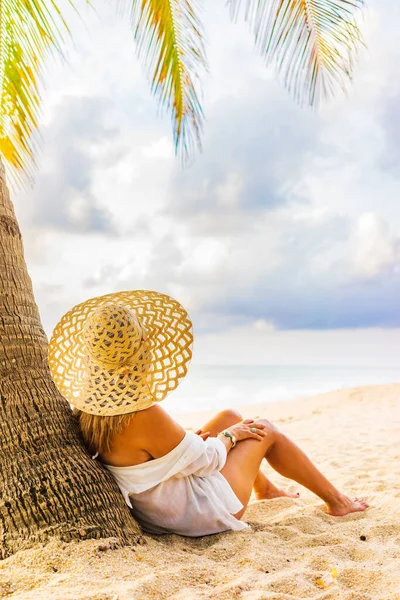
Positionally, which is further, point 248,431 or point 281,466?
point 281,466

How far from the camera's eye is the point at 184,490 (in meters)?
3.07

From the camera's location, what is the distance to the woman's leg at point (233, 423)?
3.83 metres

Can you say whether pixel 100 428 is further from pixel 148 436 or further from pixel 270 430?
pixel 270 430

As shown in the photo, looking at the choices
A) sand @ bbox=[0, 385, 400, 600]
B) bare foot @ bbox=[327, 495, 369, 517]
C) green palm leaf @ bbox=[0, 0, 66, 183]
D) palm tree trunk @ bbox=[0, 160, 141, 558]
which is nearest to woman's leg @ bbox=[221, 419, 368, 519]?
bare foot @ bbox=[327, 495, 369, 517]

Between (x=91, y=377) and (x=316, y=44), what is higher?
(x=316, y=44)

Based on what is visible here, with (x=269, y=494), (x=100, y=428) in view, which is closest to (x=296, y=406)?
(x=269, y=494)

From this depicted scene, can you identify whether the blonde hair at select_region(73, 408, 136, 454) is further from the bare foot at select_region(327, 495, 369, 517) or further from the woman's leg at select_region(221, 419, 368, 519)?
the bare foot at select_region(327, 495, 369, 517)

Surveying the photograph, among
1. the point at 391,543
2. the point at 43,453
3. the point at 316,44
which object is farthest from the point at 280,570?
the point at 316,44

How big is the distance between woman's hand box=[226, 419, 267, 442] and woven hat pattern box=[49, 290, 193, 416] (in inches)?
28.2

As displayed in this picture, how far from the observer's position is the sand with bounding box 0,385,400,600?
2.24 metres

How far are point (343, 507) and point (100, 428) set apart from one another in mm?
1766

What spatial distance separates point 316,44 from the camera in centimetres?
555

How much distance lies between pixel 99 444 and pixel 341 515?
170 centimetres

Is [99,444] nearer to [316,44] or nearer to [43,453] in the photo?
[43,453]
